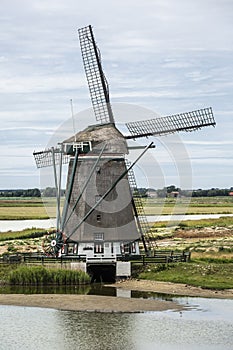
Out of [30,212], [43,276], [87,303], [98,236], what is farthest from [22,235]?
[30,212]

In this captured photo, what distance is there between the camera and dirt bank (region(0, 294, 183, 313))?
31.4 metres

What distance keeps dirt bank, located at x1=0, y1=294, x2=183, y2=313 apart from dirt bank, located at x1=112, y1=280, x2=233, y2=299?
8.04 feet

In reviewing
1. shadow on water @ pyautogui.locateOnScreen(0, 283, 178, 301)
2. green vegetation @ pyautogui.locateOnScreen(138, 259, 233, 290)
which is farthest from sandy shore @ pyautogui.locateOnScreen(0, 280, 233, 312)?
shadow on water @ pyautogui.locateOnScreen(0, 283, 178, 301)

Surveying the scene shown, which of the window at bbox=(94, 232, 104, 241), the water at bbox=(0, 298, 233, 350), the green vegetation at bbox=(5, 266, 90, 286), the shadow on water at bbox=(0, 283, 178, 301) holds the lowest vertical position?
the water at bbox=(0, 298, 233, 350)

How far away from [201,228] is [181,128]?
111ft

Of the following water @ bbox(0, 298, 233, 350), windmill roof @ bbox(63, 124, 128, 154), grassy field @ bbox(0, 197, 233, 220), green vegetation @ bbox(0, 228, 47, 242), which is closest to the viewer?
water @ bbox(0, 298, 233, 350)

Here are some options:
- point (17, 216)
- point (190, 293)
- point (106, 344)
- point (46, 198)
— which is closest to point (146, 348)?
point (106, 344)

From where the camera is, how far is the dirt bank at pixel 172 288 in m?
34.4

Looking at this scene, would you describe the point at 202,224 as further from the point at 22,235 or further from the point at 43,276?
the point at 43,276

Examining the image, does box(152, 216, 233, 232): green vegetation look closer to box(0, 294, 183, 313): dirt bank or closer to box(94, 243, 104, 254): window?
box(94, 243, 104, 254): window

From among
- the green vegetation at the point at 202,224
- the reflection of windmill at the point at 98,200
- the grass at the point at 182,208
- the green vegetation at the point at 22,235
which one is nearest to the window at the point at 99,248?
the reflection of windmill at the point at 98,200

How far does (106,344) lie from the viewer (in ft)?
82.7

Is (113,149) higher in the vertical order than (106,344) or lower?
higher

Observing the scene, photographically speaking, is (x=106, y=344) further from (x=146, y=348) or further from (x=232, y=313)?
(x=232, y=313)
